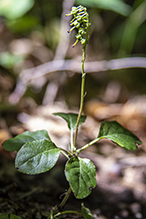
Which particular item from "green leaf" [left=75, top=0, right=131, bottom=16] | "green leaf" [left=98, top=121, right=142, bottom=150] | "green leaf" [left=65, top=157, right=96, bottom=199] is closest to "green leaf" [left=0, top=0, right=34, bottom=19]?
"green leaf" [left=75, top=0, right=131, bottom=16]

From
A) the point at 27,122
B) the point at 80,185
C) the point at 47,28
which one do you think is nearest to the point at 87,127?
the point at 27,122

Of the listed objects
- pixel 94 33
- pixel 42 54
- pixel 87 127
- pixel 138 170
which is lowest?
pixel 138 170

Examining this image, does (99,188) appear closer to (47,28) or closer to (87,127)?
(87,127)

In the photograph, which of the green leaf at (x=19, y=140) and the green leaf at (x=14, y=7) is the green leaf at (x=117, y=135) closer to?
the green leaf at (x=19, y=140)

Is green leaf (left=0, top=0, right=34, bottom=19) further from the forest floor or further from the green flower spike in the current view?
the green flower spike

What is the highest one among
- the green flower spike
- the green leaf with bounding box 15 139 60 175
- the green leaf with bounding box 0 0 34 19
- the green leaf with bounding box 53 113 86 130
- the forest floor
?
the green leaf with bounding box 0 0 34 19

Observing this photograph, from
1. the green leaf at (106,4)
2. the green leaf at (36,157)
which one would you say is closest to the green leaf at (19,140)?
the green leaf at (36,157)
